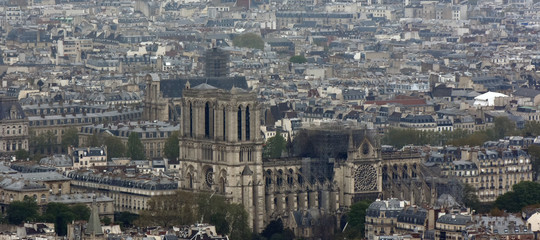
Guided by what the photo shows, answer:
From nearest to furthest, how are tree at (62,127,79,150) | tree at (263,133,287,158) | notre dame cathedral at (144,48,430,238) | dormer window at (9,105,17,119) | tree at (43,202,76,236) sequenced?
1. tree at (43,202,76,236)
2. notre dame cathedral at (144,48,430,238)
3. tree at (263,133,287,158)
4. dormer window at (9,105,17,119)
5. tree at (62,127,79,150)

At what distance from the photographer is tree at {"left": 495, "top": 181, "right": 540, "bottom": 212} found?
12888cm

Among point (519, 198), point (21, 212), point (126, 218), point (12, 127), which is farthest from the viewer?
point (12, 127)

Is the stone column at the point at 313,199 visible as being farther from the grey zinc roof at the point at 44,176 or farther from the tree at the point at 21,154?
Result: the tree at the point at 21,154

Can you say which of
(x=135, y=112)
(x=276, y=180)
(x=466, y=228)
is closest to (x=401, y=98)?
(x=135, y=112)

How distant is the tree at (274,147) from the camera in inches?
5704

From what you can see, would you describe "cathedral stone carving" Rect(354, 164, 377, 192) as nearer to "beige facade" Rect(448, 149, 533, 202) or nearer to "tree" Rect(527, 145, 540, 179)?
"beige facade" Rect(448, 149, 533, 202)

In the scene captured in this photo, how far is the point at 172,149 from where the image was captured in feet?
492

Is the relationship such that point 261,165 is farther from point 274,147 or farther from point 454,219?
point 274,147

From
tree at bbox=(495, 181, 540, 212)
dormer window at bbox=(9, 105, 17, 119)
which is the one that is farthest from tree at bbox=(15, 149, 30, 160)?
tree at bbox=(495, 181, 540, 212)

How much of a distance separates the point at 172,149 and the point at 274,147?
6418 millimetres

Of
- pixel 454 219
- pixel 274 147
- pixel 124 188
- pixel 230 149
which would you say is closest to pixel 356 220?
pixel 230 149

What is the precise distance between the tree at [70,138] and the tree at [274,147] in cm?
Result: 1666

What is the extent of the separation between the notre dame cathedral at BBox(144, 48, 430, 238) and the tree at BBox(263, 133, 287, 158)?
8.27 m

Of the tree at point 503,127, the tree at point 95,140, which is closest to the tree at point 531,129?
the tree at point 503,127
